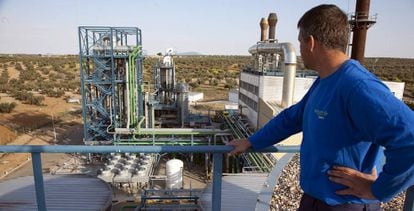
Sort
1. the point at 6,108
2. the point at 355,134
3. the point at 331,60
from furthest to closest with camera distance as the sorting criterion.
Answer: the point at 6,108 < the point at 331,60 < the point at 355,134

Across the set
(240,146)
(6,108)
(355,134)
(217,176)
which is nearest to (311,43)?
(355,134)

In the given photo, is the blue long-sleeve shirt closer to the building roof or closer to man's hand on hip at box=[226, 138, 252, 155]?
man's hand on hip at box=[226, 138, 252, 155]

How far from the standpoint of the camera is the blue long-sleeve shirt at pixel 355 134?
118 centimetres

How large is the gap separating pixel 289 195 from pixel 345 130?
11.8ft

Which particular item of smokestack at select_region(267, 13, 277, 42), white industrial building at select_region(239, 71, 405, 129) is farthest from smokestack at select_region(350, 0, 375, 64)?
smokestack at select_region(267, 13, 277, 42)

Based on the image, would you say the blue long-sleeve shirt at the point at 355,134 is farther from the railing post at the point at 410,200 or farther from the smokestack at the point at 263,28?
the smokestack at the point at 263,28

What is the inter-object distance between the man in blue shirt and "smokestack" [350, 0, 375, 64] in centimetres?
1616

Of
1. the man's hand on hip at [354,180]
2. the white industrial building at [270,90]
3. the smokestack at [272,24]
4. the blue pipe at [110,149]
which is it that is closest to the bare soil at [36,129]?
→ the white industrial building at [270,90]

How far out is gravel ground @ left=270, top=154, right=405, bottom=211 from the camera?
4207mm

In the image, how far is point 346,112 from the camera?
1.36 meters

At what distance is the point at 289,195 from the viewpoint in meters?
4.68

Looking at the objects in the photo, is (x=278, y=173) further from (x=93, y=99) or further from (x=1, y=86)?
(x=1, y=86)

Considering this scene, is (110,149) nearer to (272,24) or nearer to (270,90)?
(270,90)

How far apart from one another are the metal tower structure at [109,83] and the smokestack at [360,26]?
11.5 m
